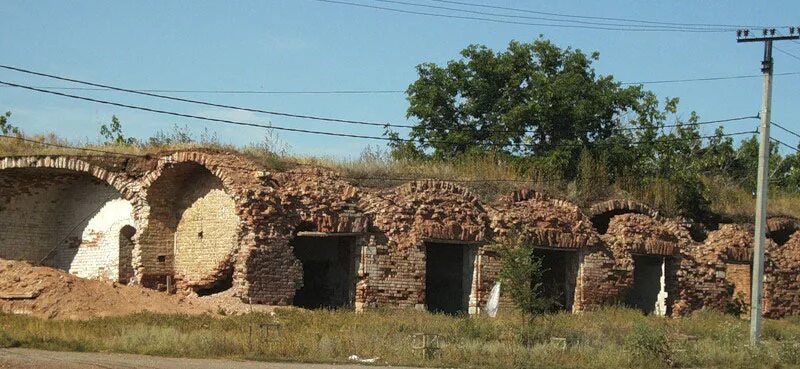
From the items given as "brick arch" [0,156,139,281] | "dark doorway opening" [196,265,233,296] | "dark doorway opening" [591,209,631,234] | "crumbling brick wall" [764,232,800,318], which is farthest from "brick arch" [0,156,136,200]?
"crumbling brick wall" [764,232,800,318]

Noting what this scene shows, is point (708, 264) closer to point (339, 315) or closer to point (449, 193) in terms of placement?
point (449, 193)

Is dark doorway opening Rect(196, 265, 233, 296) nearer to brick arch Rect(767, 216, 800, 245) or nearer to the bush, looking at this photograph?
the bush

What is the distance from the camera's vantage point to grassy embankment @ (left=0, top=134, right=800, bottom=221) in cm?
2509

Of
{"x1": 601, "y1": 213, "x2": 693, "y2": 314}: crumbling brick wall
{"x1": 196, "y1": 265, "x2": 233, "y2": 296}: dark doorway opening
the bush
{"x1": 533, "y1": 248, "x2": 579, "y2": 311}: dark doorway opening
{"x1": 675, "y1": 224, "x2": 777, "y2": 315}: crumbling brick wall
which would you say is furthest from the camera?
{"x1": 675, "y1": 224, "x2": 777, "y2": 315}: crumbling brick wall

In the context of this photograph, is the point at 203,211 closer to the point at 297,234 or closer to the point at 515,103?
the point at 297,234

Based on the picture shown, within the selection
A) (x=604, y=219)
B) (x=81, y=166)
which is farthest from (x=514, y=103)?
(x=81, y=166)

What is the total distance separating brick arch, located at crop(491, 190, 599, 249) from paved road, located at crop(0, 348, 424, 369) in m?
9.35

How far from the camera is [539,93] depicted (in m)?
35.5

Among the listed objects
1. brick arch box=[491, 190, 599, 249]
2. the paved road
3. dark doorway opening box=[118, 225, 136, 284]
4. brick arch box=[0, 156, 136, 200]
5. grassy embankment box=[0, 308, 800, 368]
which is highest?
brick arch box=[0, 156, 136, 200]

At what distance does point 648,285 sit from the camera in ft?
97.5

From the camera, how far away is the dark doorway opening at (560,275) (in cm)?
2709

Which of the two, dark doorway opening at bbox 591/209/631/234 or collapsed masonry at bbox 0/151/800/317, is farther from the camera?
dark doorway opening at bbox 591/209/631/234

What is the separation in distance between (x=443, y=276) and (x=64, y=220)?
9.52 m

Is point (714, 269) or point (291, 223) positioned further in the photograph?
point (714, 269)
